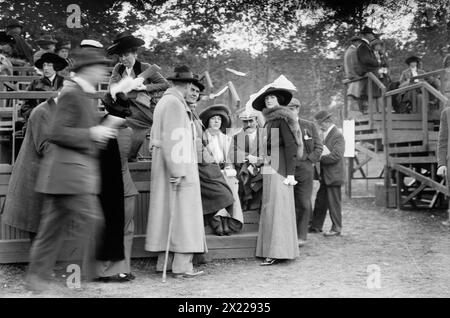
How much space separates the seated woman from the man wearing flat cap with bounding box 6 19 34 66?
18.0 ft

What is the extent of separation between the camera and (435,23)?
16.0m

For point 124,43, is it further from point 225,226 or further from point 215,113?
point 225,226

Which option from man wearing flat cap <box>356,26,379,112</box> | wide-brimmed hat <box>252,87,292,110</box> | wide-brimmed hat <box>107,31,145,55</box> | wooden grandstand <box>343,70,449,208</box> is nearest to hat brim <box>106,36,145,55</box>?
wide-brimmed hat <box>107,31,145,55</box>

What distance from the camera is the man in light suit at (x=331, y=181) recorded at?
359 inches

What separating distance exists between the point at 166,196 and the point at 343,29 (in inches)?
534

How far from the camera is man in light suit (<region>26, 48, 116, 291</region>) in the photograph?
456cm

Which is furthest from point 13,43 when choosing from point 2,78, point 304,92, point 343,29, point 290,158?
point 304,92

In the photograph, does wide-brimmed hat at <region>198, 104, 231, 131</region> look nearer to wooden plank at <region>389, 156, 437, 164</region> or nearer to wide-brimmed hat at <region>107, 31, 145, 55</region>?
wide-brimmed hat at <region>107, 31, 145, 55</region>

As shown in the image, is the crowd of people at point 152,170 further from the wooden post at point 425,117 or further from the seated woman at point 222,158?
the wooden post at point 425,117

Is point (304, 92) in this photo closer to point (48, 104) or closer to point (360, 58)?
point (360, 58)

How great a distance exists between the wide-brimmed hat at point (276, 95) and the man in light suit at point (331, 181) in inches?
82.2

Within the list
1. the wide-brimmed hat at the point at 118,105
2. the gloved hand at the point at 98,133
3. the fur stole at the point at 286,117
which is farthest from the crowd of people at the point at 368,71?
the gloved hand at the point at 98,133

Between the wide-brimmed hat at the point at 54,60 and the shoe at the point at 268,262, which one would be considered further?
the wide-brimmed hat at the point at 54,60

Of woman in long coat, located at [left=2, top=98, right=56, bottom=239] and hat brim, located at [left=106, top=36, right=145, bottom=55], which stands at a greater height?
hat brim, located at [left=106, top=36, right=145, bottom=55]
